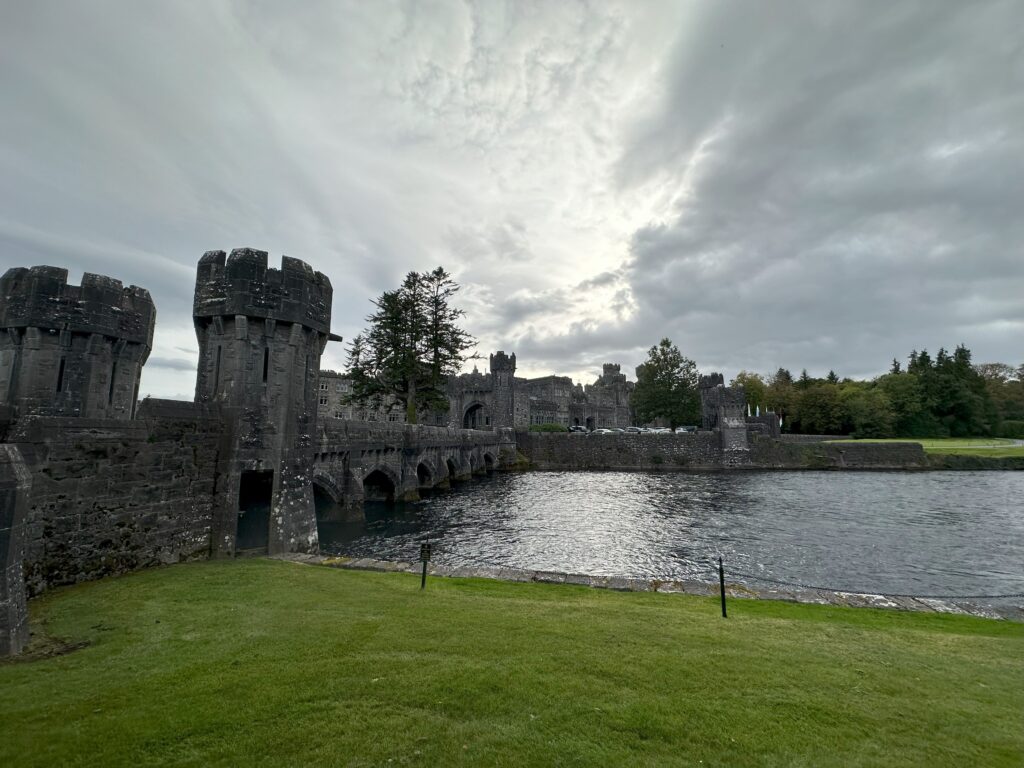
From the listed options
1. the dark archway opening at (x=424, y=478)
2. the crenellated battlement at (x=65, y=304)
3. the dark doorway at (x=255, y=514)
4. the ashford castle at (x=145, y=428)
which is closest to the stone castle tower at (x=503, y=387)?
the dark archway opening at (x=424, y=478)

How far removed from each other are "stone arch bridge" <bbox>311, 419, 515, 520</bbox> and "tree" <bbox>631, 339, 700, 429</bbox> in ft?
120

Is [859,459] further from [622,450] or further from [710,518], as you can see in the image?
[710,518]

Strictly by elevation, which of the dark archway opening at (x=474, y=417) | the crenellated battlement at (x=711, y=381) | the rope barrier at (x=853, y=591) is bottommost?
the rope barrier at (x=853, y=591)

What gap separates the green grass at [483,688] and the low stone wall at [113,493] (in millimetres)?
831

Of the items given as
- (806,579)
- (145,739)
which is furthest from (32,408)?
(806,579)

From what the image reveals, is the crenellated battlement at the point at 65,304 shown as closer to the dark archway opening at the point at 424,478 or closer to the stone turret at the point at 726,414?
the dark archway opening at the point at 424,478

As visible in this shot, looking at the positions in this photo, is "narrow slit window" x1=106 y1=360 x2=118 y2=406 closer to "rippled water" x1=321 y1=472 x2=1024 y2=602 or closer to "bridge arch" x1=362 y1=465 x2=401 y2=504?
"rippled water" x1=321 y1=472 x2=1024 y2=602

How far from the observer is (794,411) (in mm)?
85000

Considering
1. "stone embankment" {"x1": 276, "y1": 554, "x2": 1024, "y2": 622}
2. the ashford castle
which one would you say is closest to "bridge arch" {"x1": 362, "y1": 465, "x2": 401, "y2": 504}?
the ashford castle

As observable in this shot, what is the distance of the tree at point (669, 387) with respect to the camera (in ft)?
225

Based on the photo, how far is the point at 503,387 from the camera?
6378 centimetres

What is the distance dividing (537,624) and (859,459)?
2535 inches

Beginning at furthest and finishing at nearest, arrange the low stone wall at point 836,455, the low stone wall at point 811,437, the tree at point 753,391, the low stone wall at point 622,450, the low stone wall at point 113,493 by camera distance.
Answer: the tree at point 753,391 < the low stone wall at point 811,437 < the low stone wall at point 622,450 < the low stone wall at point 836,455 < the low stone wall at point 113,493

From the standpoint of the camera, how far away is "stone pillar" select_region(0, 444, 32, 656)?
5246 millimetres
